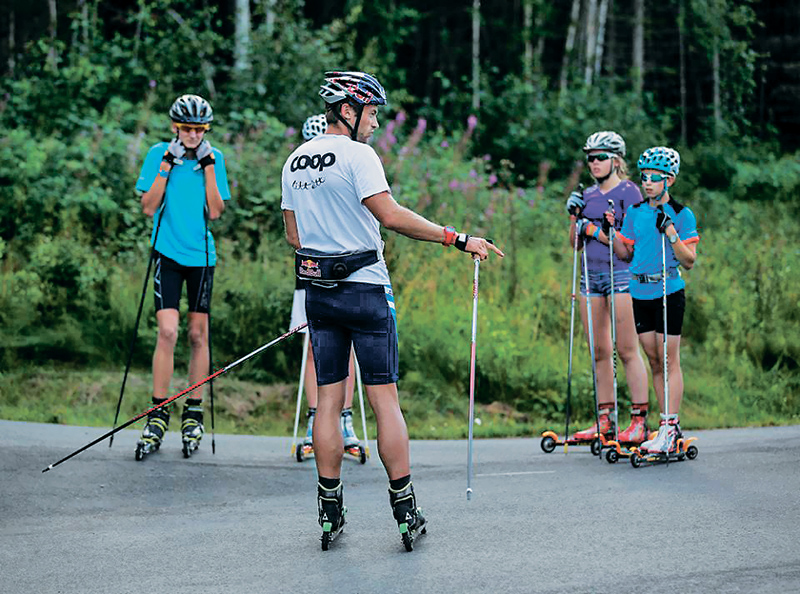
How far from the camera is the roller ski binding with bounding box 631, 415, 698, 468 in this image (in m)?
8.81

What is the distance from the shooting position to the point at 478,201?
1677 centimetres

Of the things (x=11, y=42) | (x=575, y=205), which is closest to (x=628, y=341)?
(x=575, y=205)

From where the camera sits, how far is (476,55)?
95.0 ft

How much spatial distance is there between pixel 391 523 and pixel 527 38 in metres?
23.8

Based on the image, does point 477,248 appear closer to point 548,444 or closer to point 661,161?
point 661,161

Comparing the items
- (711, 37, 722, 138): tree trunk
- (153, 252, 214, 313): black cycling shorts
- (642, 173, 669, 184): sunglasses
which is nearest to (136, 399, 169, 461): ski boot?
(153, 252, 214, 313): black cycling shorts

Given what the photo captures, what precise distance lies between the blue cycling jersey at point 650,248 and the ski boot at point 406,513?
3523 millimetres

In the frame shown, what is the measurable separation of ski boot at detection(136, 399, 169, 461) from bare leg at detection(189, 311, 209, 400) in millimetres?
265

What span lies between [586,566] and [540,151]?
1720cm

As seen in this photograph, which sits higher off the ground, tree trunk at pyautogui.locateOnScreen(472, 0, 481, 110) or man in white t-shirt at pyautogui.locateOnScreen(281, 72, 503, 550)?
tree trunk at pyautogui.locateOnScreen(472, 0, 481, 110)

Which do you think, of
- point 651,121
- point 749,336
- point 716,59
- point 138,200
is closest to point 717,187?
point 651,121

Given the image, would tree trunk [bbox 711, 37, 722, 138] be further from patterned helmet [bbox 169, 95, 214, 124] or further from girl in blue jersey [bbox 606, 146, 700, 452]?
patterned helmet [bbox 169, 95, 214, 124]

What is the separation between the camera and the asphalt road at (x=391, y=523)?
5.75 meters

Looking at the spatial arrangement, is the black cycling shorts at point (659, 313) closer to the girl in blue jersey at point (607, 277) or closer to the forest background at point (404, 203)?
the girl in blue jersey at point (607, 277)
